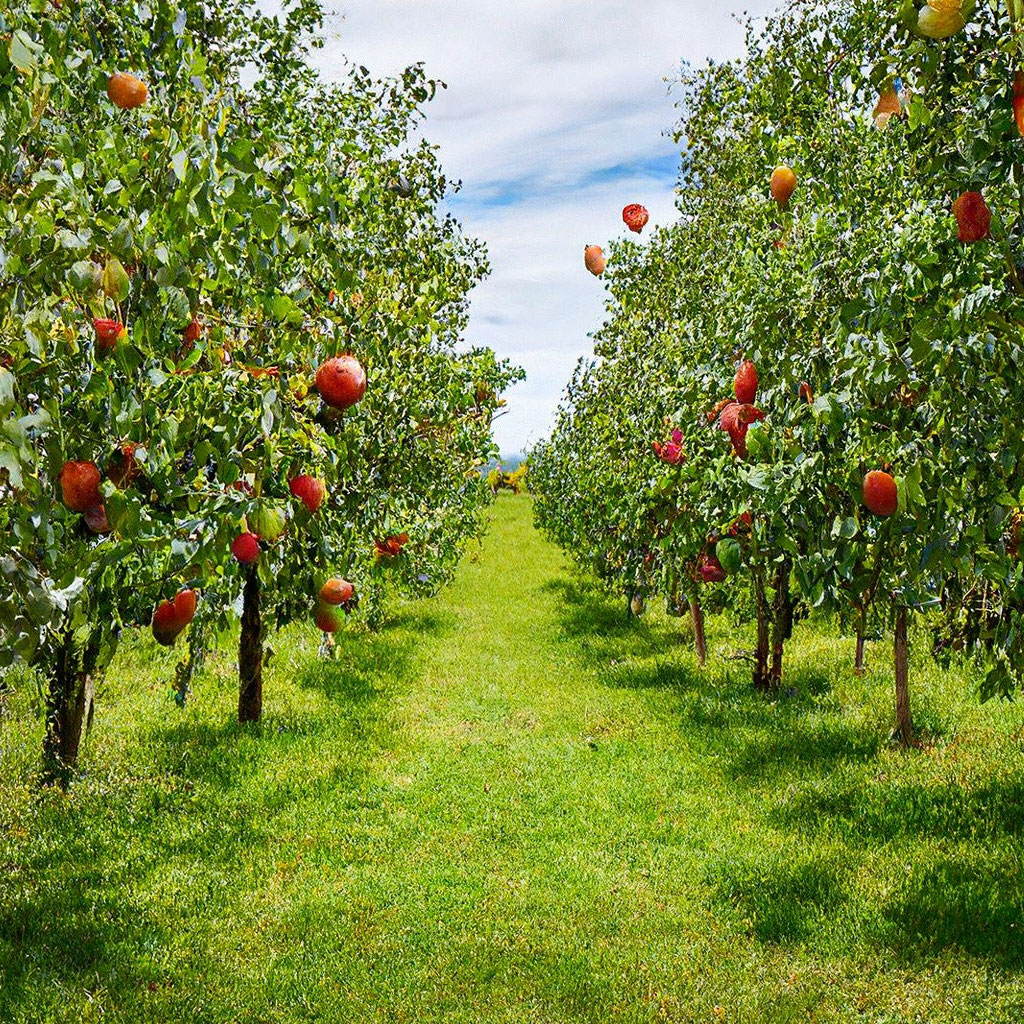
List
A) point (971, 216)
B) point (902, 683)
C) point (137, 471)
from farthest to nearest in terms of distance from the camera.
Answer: point (902, 683) → point (137, 471) → point (971, 216)

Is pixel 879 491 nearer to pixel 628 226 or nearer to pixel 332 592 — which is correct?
pixel 332 592

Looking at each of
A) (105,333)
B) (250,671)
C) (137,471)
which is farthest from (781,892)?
(250,671)

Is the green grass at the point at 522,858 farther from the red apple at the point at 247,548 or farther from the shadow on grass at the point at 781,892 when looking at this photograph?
the red apple at the point at 247,548

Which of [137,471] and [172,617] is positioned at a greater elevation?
[137,471]

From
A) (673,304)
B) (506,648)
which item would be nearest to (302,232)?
(673,304)

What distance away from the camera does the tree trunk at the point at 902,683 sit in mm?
7715

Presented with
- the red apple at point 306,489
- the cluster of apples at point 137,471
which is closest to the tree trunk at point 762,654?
the cluster of apples at point 137,471

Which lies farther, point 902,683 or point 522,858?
point 902,683

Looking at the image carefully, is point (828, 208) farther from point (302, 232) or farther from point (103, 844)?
point (103, 844)

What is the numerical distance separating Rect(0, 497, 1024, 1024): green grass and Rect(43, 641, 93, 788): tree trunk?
8.1 inches

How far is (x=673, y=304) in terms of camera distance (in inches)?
411

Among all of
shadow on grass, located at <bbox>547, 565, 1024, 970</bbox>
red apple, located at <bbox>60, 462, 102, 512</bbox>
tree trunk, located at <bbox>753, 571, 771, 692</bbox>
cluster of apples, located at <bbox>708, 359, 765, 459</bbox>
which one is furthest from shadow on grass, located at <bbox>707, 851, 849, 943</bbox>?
red apple, located at <bbox>60, 462, 102, 512</bbox>

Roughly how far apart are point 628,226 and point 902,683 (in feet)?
18.1

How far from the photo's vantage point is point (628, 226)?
10328 mm
